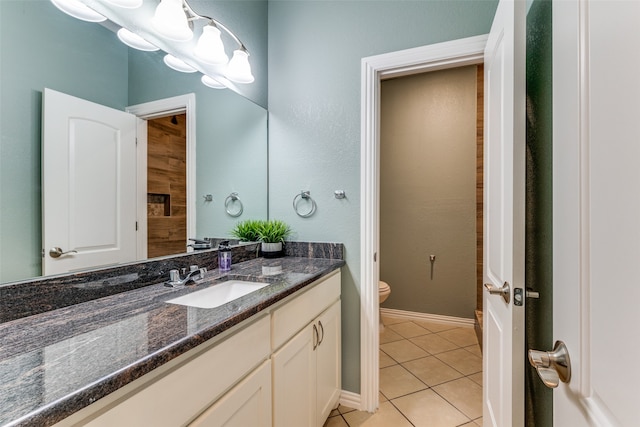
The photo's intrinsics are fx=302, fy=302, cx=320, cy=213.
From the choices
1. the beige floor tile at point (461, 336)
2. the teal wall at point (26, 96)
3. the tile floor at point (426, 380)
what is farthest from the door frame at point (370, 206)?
the teal wall at point (26, 96)

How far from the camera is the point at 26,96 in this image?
933 millimetres

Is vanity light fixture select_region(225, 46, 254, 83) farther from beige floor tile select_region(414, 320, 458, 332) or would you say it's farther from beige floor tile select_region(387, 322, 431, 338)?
beige floor tile select_region(414, 320, 458, 332)

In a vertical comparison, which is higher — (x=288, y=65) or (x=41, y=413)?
(x=288, y=65)

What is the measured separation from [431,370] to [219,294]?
1728mm

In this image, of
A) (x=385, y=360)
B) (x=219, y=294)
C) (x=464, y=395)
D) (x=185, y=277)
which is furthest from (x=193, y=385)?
(x=385, y=360)

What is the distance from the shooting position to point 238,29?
185 cm

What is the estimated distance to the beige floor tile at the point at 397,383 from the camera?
1964mm

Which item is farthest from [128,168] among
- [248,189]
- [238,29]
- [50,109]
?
[238,29]

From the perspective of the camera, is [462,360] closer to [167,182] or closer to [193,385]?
[193,385]

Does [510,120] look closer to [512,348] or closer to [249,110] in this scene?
[512,348]

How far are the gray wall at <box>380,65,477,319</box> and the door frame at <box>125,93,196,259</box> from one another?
7.04ft

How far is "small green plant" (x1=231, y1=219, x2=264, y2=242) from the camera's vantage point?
6.19ft

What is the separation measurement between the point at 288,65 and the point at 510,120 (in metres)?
1.50

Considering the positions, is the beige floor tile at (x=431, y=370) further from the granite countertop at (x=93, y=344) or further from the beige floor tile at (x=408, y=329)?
the granite countertop at (x=93, y=344)
